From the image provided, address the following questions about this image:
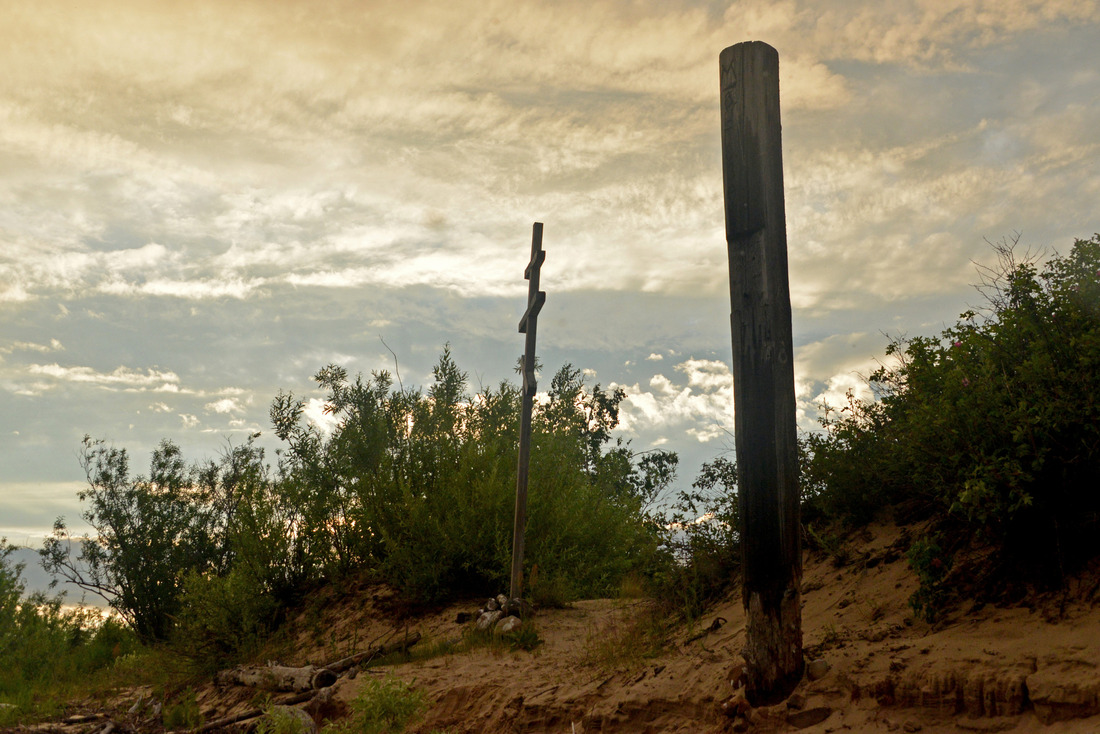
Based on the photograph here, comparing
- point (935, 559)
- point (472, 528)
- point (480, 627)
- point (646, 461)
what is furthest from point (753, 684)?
point (646, 461)

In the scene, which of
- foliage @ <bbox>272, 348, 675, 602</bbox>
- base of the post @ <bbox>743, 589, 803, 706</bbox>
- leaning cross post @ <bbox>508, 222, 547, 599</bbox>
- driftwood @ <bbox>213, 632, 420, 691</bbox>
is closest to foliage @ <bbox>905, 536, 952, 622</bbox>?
base of the post @ <bbox>743, 589, 803, 706</bbox>

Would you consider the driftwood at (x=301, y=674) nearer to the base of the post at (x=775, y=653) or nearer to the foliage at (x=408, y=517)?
the foliage at (x=408, y=517)

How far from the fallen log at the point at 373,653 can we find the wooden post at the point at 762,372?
5496 mm

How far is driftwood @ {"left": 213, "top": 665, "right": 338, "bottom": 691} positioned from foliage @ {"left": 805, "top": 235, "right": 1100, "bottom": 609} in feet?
19.9

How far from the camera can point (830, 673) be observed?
4.49 m

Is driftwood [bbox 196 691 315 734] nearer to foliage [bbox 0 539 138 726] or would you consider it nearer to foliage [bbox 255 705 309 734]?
foliage [bbox 255 705 309 734]

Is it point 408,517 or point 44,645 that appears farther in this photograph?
point 44,645

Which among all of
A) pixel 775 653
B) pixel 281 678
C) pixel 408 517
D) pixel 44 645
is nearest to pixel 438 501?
pixel 408 517

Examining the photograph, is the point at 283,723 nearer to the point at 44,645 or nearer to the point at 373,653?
the point at 373,653

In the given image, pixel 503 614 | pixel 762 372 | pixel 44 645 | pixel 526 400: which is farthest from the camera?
pixel 44 645

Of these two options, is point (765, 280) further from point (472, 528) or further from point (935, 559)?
point (472, 528)

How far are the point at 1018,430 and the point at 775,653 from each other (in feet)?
6.89

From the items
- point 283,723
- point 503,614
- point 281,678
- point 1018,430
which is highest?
point 1018,430

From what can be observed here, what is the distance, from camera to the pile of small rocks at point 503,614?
8594 millimetres
